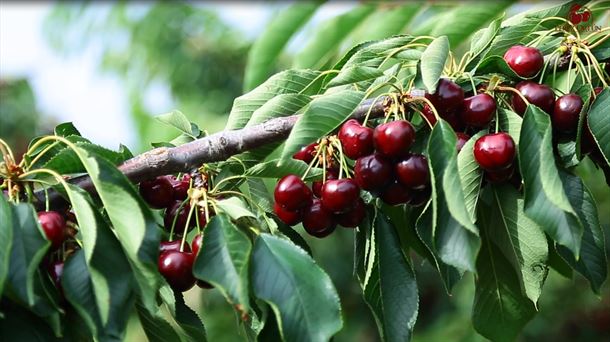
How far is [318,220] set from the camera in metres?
1.04

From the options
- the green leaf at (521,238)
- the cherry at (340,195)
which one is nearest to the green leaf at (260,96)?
the cherry at (340,195)

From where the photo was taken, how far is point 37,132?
197 inches

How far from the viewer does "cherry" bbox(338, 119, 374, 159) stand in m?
1.01

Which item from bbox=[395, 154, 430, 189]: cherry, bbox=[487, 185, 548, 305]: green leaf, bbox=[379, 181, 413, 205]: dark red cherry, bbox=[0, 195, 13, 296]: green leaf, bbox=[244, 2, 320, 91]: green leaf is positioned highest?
bbox=[0, 195, 13, 296]: green leaf

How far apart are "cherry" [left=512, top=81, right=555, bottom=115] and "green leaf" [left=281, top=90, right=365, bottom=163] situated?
0.20m

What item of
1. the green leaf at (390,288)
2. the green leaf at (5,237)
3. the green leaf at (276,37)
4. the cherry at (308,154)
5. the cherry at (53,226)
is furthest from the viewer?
the green leaf at (276,37)

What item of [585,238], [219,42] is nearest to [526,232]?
[585,238]

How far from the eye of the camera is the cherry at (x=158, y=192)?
3.50ft

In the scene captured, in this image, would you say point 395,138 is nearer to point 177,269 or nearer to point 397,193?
point 397,193

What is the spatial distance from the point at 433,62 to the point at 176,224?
37 cm

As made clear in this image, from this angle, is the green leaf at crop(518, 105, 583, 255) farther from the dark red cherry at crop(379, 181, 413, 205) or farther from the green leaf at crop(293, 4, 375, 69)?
the green leaf at crop(293, 4, 375, 69)

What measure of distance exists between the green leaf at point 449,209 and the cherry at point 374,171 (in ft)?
0.28

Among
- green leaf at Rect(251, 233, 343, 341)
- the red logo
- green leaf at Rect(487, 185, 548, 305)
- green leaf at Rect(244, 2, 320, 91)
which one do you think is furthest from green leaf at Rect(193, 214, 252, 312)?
green leaf at Rect(244, 2, 320, 91)

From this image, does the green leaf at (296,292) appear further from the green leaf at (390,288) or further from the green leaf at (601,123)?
the green leaf at (601,123)
